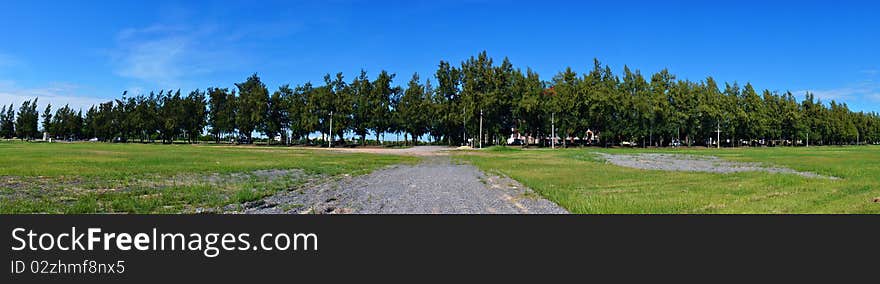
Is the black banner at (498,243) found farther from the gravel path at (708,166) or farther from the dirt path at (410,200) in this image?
the gravel path at (708,166)

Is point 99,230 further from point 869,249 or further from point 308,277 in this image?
point 869,249

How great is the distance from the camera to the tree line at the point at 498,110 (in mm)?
90688

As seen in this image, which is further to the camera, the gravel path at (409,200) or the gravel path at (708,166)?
the gravel path at (708,166)

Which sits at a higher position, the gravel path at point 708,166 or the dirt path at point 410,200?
the gravel path at point 708,166

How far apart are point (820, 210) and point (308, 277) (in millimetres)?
10780

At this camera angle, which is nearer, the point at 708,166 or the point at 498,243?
the point at 498,243

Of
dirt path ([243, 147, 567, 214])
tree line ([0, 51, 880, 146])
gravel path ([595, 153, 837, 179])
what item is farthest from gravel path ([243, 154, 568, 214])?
tree line ([0, 51, 880, 146])

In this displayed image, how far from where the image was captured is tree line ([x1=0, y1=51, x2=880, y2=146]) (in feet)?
298

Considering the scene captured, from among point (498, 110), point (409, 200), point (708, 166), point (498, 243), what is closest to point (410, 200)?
point (409, 200)

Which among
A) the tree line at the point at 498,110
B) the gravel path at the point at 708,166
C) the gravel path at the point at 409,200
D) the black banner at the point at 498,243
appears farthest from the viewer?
the tree line at the point at 498,110

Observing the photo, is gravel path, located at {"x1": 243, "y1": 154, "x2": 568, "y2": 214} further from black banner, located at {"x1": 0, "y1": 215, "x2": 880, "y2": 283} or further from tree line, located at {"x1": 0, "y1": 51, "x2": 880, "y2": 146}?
tree line, located at {"x1": 0, "y1": 51, "x2": 880, "y2": 146}

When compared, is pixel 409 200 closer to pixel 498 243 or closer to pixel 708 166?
pixel 498 243

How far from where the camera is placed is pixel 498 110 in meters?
91.1

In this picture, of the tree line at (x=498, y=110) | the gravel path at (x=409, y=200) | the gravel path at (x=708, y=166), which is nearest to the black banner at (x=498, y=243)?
the gravel path at (x=409, y=200)
